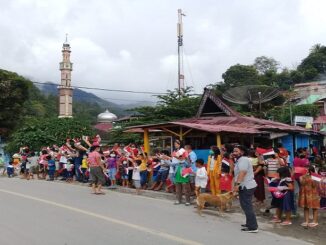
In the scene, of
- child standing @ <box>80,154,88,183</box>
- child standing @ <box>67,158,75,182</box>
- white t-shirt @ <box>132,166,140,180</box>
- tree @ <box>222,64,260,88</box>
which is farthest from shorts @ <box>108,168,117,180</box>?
tree @ <box>222,64,260,88</box>

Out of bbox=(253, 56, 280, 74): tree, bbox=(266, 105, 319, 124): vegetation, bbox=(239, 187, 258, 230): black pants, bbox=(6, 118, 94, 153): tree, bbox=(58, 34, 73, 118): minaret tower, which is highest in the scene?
bbox=(253, 56, 280, 74): tree

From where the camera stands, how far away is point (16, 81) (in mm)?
41531

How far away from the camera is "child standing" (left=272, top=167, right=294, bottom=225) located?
8.99 meters

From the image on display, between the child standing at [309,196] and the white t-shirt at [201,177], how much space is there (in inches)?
111

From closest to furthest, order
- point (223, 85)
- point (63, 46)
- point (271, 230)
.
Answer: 1. point (271, 230)
2. point (223, 85)
3. point (63, 46)

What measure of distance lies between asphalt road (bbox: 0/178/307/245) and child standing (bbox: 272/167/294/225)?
0.97m

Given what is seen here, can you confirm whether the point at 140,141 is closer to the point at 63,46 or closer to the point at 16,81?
the point at 16,81

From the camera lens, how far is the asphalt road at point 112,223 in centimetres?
739

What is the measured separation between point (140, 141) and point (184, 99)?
492 centimetres

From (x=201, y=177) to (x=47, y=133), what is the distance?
20183 millimetres

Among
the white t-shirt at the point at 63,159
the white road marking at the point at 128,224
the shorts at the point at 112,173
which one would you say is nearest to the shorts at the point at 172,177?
the shorts at the point at 112,173

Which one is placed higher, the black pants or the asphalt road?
the black pants

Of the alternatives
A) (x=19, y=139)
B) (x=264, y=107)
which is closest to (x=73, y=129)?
(x=19, y=139)

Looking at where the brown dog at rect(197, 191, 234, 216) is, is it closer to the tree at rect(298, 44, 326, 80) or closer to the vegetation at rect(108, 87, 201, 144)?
the vegetation at rect(108, 87, 201, 144)
